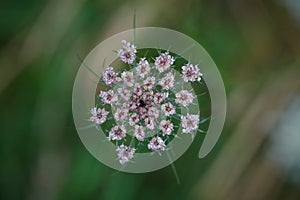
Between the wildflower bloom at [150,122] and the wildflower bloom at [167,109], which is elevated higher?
the wildflower bloom at [167,109]

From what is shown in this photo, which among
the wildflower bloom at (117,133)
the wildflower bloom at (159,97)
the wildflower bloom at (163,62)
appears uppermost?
the wildflower bloom at (163,62)

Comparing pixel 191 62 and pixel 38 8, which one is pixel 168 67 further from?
pixel 38 8

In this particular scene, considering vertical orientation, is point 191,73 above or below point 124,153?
above

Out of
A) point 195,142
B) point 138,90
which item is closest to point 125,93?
point 138,90

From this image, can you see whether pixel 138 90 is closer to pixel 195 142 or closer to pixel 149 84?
pixel 149 84

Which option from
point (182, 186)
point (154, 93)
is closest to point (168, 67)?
point (154, 93)
